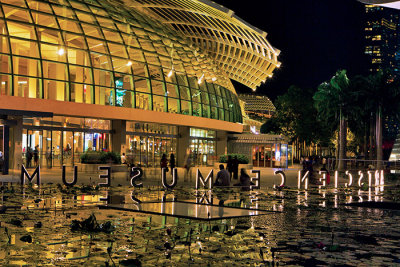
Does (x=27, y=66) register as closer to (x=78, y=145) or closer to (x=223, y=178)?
(x=78, y=145)

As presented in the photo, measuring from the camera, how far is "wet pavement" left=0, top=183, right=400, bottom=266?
9.15 m

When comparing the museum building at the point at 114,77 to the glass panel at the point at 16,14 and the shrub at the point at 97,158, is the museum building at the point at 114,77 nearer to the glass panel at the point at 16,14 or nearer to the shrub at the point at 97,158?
the glass panel at the point at 16,14

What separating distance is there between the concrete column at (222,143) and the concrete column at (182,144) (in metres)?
8.85

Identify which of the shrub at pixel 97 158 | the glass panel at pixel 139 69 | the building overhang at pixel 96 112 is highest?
the glass panel at pixel 139 69

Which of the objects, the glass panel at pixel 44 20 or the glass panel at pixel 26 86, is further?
the glass panel at pixel 44 20

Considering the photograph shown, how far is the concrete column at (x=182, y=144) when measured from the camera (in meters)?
55.2

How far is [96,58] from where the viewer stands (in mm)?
45219

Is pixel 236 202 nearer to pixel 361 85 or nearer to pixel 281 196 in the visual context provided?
pixel 281 196

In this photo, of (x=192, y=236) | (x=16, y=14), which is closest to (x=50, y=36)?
(x=16, y=14)

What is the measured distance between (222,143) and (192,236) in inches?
2055

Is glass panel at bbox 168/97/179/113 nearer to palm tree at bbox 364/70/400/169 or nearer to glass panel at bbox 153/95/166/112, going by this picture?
glass panel at bbox 153/95/166/112

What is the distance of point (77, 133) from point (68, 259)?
37305 mm

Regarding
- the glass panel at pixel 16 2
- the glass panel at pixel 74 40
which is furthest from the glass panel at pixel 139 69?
the glass panel at pixel 16 2

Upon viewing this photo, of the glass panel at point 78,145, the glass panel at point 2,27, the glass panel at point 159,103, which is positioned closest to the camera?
the glass panel at point 2,27
